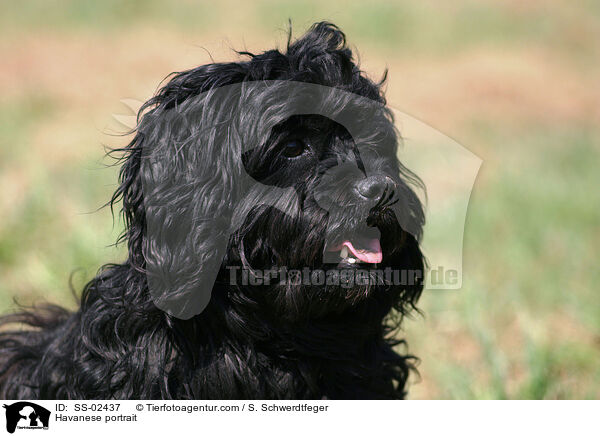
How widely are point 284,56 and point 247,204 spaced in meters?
0.51

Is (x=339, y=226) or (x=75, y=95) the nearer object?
(x=339, y=226)

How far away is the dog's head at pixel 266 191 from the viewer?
7.46ft

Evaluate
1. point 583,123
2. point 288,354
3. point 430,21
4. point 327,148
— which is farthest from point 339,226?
point 430,21

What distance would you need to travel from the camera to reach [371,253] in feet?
7.77

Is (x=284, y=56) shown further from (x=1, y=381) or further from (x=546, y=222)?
(x=546, y=222)

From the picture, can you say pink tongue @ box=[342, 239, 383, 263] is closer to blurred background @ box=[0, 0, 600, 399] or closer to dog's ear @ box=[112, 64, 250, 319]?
dog's ear @ box=[112, 64, 250, 319]

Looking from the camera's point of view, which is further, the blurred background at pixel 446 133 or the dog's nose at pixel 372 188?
the blurred background at pixel 446 133

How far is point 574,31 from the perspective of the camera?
776 centimetres
